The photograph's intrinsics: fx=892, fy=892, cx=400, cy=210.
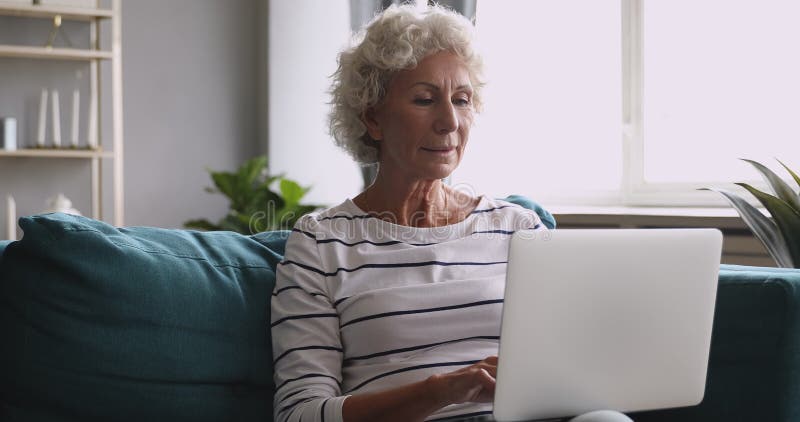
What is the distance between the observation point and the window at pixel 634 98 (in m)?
3.03

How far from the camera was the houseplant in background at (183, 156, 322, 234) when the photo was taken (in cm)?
384

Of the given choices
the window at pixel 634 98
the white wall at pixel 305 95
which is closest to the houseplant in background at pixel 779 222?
the window at pixel 634 98

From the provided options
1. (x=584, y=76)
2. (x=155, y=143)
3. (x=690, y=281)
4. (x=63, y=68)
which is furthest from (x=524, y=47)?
(x=690, y=281)

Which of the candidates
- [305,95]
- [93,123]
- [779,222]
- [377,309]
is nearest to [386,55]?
[377,309]

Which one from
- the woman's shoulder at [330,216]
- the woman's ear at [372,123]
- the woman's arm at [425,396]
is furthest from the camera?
the woman's ear at [372,123]

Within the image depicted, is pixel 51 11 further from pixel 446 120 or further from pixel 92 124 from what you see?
pixel 446 120

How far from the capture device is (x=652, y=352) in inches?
49.3

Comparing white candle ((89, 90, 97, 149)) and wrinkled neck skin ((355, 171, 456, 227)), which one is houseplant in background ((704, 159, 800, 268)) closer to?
wrinkled neck skin ((355, 171, 456, 227))

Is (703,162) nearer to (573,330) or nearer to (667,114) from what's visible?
(667,114)

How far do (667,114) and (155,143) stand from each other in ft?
7.76

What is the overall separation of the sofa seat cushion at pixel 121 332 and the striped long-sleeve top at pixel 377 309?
0.10 metres

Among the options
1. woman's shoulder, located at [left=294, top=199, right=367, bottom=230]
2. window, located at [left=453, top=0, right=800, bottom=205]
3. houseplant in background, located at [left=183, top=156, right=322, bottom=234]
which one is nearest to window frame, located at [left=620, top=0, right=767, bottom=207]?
window, located at [left=453, top=0, right=800, bottom=205]

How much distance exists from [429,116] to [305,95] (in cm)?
277

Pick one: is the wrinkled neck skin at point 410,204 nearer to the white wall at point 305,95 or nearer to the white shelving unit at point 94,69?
the white shelving unit at point 94,69
